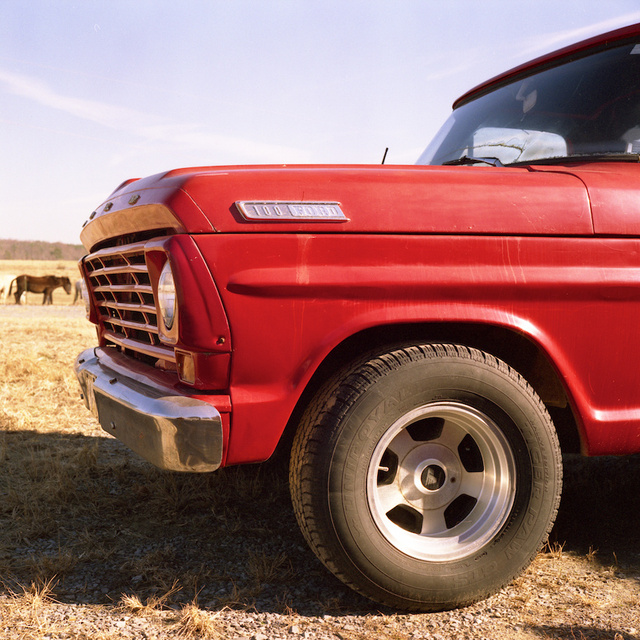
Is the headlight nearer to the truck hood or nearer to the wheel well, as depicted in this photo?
the truck hood

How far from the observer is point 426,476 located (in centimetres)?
231

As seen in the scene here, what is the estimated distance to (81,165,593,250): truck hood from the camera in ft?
6.56

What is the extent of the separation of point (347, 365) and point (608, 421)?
1021mm

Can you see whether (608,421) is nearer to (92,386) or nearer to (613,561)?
(613,561)

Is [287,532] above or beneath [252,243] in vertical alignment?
beneath

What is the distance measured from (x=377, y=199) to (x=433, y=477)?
1055mm

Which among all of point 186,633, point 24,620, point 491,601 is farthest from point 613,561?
point 24,620

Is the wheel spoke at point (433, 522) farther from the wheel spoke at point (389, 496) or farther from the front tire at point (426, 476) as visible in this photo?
the wheel spoke at point (389, 496)

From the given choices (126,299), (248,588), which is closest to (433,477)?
(248,588)

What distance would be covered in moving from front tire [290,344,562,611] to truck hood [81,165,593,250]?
18.3 inches

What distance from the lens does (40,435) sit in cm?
437

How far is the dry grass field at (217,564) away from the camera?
2.08 metres

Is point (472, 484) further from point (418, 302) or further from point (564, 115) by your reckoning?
point (564, 115)

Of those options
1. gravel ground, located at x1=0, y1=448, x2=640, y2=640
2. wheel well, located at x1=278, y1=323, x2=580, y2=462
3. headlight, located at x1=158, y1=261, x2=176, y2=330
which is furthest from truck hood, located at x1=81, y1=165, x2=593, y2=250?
gravel ground, located at x1=0, y1=448, x2=640, y2=640
